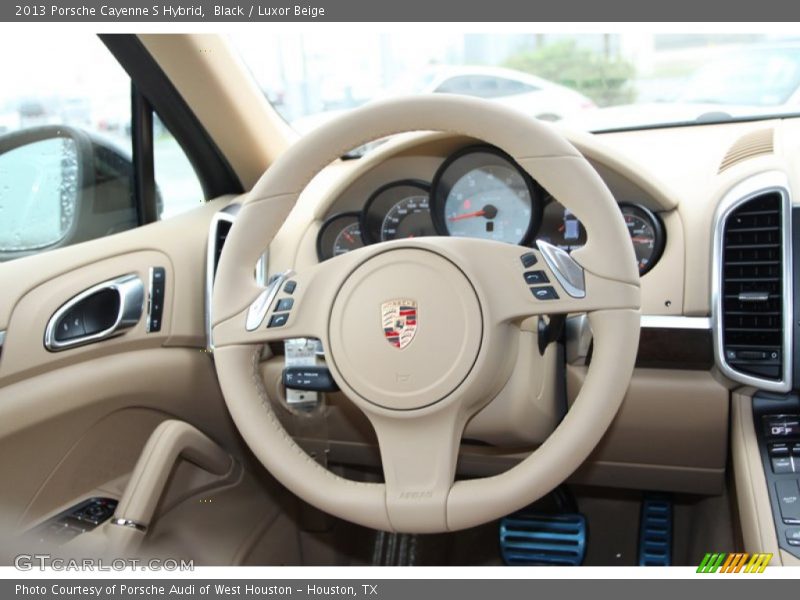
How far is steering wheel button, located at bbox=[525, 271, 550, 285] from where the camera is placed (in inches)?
56.4

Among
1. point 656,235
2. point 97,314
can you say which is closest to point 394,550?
point 97,314

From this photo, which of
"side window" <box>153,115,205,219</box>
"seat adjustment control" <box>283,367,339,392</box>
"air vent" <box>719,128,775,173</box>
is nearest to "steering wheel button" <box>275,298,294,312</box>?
"seat adjustment control" <box>283,367,339,392</box>

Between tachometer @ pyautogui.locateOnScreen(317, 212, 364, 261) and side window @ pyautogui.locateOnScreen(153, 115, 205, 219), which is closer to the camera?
tachometer @ pyautogui.locateOnScreen(317, 212, 364, 261)

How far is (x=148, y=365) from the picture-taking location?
7.13 feet

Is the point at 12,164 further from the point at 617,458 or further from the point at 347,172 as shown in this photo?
the point at 617,458

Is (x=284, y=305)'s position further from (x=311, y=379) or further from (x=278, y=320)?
(x=311, y=379)

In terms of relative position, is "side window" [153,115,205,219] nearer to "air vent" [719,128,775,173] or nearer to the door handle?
the door handle

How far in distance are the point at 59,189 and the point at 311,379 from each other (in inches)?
42.6

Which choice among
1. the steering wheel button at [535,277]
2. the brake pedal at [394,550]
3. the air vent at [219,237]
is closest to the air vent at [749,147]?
the steering wheel button at [535,277]

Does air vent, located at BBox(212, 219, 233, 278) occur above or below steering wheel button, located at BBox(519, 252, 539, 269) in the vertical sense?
below

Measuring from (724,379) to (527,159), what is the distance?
32.2 inches

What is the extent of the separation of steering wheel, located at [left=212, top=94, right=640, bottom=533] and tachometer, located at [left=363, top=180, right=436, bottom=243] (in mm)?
653

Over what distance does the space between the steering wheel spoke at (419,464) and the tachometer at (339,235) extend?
33.1 inches
